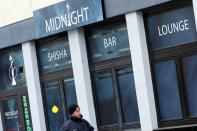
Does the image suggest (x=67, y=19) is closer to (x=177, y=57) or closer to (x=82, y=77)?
(x=82, y=77)

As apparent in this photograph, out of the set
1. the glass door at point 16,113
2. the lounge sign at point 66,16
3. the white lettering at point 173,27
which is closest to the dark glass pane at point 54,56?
the lounge sign at point 66,16

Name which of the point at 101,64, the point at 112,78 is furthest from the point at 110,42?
the point at 112,78

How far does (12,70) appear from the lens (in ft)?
60.6

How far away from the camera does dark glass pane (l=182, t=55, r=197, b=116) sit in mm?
13609

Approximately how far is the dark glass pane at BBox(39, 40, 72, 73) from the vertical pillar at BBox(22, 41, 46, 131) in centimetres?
22

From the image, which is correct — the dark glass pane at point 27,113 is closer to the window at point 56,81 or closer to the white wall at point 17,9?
the window at point 56,81

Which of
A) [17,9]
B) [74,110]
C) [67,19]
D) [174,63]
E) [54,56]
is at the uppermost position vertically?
[17,9]

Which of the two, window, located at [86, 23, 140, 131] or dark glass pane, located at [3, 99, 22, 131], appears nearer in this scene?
window, located at [86, 23, 140, 131]

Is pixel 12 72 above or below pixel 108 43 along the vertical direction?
below

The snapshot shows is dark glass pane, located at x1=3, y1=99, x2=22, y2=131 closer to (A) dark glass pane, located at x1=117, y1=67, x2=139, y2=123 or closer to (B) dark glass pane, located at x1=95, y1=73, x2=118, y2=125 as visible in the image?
(B) dark glass pane, located at x1=95, y1=73, x2=118, y2=125

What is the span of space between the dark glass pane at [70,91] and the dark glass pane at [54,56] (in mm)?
393

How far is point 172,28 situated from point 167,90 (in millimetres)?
1311

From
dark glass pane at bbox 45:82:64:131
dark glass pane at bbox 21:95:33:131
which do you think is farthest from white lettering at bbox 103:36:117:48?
dark glass pane at bbox 21:95:33:131

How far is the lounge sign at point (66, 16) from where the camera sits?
1523 cm
